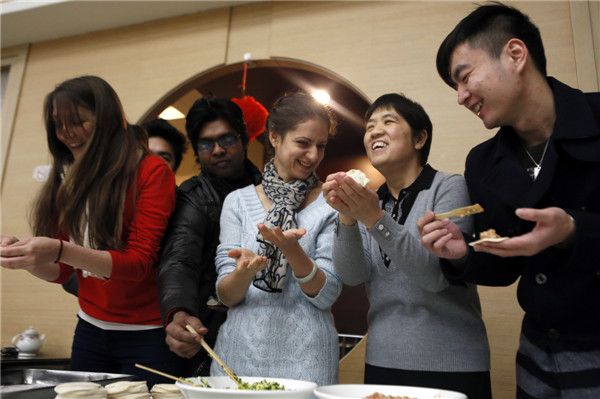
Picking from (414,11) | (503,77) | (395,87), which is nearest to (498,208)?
(503,77)

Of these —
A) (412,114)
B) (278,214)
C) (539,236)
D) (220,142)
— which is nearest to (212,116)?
(220,142)

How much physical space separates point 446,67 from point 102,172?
1.10 metres

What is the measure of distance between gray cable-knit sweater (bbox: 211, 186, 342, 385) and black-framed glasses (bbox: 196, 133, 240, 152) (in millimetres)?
612

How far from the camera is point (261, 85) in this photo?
317cm

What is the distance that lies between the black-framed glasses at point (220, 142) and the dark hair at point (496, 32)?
3.21 ft

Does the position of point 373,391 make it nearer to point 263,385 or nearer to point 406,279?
point 263,385

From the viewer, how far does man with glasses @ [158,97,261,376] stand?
1405 millimetres

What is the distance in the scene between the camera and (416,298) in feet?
4.22

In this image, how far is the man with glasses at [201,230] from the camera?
141cm

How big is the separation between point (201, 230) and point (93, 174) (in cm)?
40

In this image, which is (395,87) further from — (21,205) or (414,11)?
(21,205)

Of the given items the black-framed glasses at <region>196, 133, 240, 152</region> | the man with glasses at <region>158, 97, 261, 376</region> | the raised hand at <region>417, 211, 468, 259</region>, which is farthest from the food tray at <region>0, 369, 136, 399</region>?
the black-framed glasses at <region>196, 133, 240, 152</region>

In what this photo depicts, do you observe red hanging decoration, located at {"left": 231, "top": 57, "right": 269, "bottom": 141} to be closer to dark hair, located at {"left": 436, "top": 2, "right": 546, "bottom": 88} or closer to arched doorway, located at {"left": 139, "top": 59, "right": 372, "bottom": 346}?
arched doorway, located at {"left": 139, "top": 59, "right": 372, "bottom": 346}

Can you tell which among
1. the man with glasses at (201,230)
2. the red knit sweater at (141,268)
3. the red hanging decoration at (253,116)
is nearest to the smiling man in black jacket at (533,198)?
the man with glasses at (201,230)
